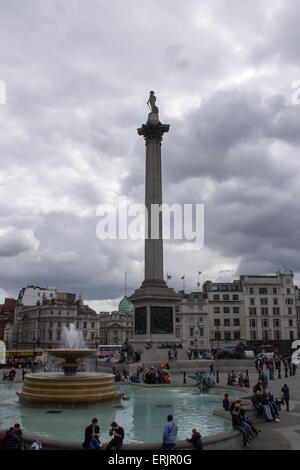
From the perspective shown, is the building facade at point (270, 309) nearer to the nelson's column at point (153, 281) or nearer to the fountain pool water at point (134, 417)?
the nelson's column at point (153, 281)

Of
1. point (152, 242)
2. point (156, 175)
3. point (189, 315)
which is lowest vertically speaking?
point (189, 315)

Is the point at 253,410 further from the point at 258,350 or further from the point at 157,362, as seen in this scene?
the point at 258,350

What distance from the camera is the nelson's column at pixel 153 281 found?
4744 centimetres

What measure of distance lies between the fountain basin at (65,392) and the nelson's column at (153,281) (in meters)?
24.6

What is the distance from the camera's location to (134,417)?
19.0 m

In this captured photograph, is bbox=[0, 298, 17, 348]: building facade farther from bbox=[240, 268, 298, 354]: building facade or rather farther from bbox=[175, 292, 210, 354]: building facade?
bbox=[240, 268, 298, 354]: building facade

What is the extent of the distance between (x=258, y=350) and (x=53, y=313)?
5636cm

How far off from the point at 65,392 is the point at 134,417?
4401mm

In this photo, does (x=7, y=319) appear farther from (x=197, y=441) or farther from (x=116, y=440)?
(x=197, y=441)

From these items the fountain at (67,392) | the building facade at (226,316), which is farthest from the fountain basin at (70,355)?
the building facade at (226,316)

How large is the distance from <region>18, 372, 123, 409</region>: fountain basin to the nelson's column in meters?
24.6

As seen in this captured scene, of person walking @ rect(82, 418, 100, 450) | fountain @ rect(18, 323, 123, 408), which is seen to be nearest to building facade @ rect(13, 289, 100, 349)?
fountain @ rect(18, 323, 123, 408)
